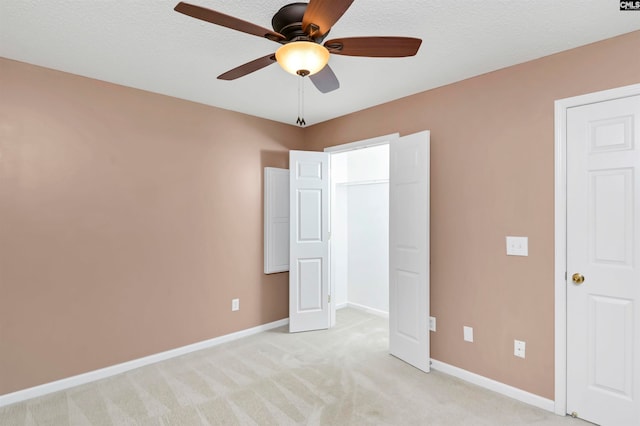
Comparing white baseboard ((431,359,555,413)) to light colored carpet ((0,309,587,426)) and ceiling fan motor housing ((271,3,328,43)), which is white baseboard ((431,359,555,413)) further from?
ceiling fan motor housing ((271,3,328,43))

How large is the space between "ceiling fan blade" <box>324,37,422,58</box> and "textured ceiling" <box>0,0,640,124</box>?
1.06 ft

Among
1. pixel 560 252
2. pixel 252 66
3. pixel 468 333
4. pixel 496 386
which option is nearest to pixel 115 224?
pixel 252 66

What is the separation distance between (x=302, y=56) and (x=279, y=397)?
7.88 feet

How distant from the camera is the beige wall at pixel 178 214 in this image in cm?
250

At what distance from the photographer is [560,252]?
2389 millimetres

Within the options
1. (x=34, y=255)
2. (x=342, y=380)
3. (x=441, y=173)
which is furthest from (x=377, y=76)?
(x=34, y=255)

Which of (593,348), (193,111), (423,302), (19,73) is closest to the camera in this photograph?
(593,348)

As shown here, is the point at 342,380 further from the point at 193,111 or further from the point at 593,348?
the point at 193,111

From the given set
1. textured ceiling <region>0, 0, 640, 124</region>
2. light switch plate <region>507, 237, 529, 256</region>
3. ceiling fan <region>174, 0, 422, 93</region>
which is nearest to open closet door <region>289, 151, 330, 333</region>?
textured ceiling <region>0, 0, 640, 124</region>

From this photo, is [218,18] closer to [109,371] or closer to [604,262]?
[604,262]

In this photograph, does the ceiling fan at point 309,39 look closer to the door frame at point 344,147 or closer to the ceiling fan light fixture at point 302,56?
the ceiling fan light fixture at point 302,56

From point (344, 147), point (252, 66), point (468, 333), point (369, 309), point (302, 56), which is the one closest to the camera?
point (302, 56)

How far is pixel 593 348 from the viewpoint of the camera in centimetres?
226

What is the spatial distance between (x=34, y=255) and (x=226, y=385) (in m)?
1.83
